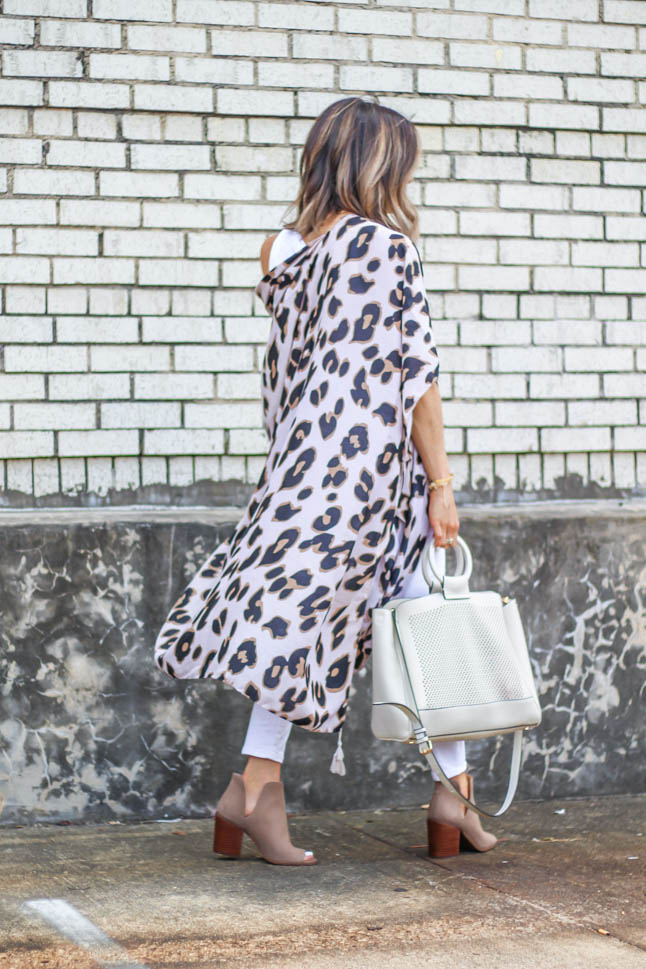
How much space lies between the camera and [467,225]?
463cm

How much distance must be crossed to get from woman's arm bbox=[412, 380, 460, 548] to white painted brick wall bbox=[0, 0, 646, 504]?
3.99ft

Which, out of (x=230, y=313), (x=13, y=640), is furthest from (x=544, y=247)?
(x=13, y=640)

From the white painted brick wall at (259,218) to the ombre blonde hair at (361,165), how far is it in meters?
1.06

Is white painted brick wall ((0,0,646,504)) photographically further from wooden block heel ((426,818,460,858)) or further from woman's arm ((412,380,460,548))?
wooden block heel ((426,818,460,858))

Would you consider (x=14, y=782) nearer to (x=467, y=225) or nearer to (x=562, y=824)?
(x=562, y=824)

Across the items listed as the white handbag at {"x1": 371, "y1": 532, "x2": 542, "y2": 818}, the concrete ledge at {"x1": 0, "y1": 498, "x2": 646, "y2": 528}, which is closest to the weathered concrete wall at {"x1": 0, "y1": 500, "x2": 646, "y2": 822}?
the concrete ledge at {"x1": 0, "y1": 498, "x2": 646, "y2": 528}

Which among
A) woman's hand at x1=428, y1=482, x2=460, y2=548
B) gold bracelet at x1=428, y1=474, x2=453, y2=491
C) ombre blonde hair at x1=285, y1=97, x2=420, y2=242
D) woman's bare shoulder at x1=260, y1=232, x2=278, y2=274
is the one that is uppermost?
ombre blonde hair at x1=285, y1=97, x2=420, y2=242

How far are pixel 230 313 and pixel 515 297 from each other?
106 centimetres

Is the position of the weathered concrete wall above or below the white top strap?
below

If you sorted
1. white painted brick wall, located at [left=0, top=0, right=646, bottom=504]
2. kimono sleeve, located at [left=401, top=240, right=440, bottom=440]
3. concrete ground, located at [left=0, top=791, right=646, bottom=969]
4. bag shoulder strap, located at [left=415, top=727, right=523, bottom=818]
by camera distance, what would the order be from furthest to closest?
1. white painted brick wall, located at [left=0, top=0, right=646, bottom=504]
2. kimono sleeve, located at [left=401, top=240, right=440, bottom=440]
3. bag shoulder strap, located at [left=415, top=727, right=523, bottom=818]
4. concrete ground, located at [left=0, top=791, right=646, bottom=969]

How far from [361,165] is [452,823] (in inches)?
68.8

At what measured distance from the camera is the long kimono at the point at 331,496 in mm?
3166

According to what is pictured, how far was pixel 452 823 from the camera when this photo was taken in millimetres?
3424

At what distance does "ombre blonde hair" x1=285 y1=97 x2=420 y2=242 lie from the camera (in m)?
3.33
